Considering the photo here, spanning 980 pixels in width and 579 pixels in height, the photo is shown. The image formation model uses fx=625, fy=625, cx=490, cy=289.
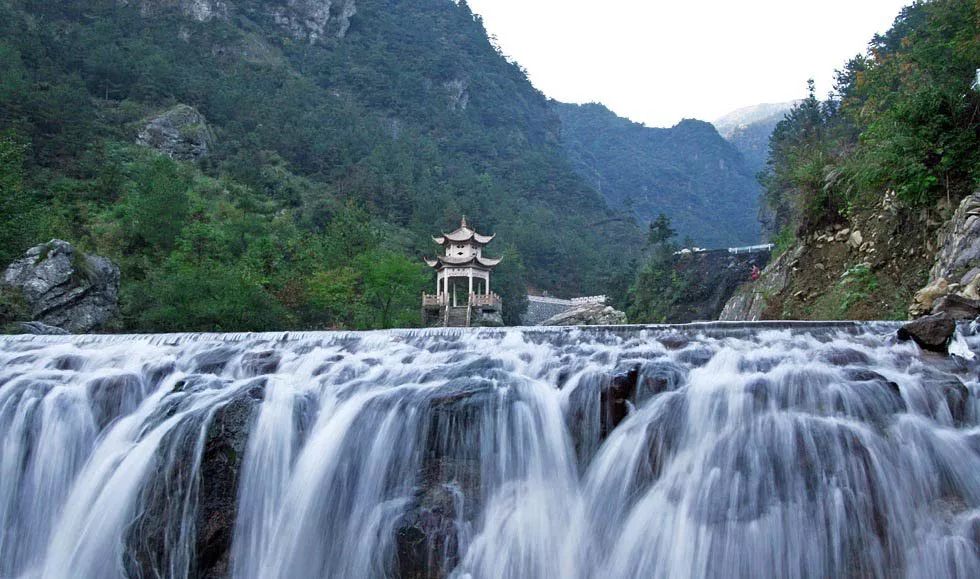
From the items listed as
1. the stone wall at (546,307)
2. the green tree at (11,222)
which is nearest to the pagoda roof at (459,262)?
the stone wall at (546,307)

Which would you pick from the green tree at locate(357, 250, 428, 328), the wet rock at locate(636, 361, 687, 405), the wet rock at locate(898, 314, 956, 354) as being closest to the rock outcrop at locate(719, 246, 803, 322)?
the wet rock at locate(898, 314, 956, 354)

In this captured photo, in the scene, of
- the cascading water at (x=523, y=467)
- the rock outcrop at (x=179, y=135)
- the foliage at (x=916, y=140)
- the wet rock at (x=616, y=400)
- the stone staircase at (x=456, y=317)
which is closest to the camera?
the cascading water at (x=523, y=467)

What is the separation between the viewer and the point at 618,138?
167750 millimetres

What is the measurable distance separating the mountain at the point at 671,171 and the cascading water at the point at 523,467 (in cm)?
11535

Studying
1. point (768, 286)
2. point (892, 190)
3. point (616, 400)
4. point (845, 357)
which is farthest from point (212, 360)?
point (768, 286)

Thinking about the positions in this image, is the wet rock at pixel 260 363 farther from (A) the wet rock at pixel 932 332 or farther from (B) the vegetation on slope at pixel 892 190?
(B) the vegetation on slope at pixel 892 190

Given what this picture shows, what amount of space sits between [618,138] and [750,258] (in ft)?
479

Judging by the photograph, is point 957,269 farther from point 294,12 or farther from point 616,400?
point 294,12

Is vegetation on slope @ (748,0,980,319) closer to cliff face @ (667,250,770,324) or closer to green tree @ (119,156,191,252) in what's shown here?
cliff face @ (667,250,770,324)

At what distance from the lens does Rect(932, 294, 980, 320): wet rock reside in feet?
21.9

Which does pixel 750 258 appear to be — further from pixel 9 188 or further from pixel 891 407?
pixel 9 188

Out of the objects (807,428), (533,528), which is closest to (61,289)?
(533,528)

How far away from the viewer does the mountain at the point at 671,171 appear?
133625mm

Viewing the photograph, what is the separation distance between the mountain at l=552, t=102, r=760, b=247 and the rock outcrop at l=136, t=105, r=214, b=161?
3447 inches
